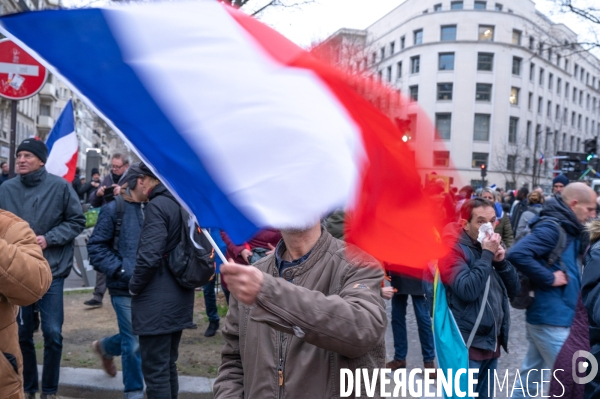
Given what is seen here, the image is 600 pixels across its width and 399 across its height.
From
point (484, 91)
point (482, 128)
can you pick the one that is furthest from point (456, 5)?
point (482, 128)

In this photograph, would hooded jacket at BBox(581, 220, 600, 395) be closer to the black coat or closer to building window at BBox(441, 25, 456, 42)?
the black coat

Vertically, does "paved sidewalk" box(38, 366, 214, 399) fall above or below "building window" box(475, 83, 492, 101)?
below

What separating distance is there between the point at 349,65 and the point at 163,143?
882mm

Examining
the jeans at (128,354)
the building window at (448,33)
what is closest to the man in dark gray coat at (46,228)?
the jeans at (128,354)

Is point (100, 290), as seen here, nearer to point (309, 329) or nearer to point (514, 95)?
point (309, 329)

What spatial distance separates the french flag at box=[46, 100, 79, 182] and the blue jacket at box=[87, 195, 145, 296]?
473 centimetres

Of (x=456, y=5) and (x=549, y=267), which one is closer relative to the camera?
(x=549, y=267)

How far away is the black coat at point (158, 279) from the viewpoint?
419 centimetres

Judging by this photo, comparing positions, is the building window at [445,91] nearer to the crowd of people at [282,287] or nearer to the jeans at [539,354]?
the crowd of people at [282,287]

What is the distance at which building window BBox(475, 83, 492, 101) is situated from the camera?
50594 mm

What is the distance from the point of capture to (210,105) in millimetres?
2119

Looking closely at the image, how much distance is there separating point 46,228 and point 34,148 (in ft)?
2.30

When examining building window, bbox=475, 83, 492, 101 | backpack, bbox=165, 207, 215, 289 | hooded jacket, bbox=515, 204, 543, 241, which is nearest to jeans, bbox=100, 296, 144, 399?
backpack, bbox=165, 207, 215, 289

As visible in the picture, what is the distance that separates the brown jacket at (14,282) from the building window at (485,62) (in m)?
→ 49.5
